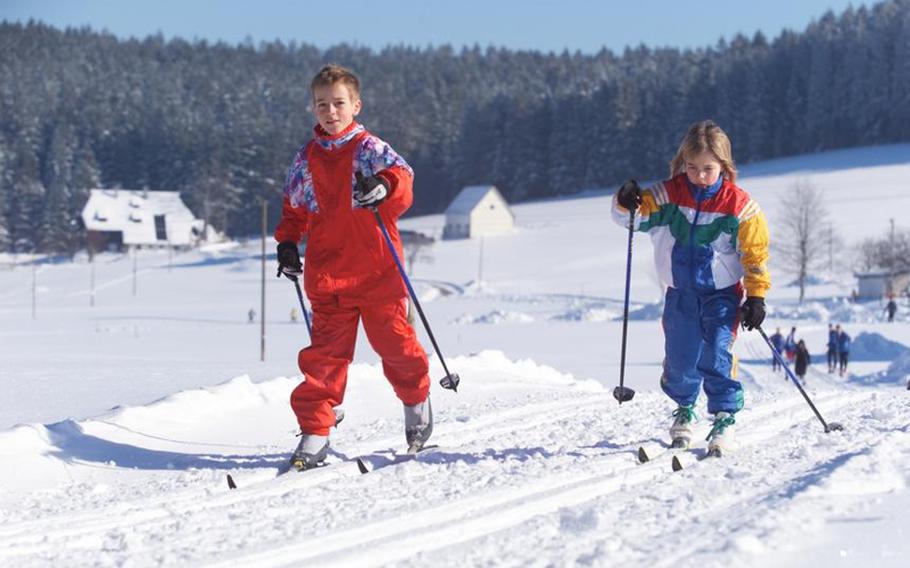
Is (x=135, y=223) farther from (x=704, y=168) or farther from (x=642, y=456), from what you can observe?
(x=642, y=456)

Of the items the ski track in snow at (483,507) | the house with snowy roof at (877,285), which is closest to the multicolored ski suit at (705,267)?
the ski track in snow at (483,507)

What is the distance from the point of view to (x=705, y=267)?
494 cm

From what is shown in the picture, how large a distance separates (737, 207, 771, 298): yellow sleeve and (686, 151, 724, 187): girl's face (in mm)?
228

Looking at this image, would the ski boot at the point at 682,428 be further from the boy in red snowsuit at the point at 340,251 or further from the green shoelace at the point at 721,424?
the boy in red snowsuit at the point at 340,251

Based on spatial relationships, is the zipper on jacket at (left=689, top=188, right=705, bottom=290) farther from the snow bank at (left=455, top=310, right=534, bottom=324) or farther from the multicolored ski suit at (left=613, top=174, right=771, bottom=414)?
the snow bank at (left=455, top=310, right=534, bottom=324)

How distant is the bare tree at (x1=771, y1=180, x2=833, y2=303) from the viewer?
57.7 meters

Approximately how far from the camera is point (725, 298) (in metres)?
4.98

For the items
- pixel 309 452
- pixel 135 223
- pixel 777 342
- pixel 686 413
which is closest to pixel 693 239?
pixel 686 413

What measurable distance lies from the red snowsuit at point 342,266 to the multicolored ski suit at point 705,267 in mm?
1169

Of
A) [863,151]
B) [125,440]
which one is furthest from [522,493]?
[863,151]

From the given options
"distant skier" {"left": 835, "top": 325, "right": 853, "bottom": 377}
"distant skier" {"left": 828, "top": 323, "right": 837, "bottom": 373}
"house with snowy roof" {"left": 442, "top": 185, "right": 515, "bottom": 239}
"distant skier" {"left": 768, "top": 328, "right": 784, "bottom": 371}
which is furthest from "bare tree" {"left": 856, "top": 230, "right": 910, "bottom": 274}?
"distant skier" {"left": 835, "top": 325, "right": 853, "bottom": 377}

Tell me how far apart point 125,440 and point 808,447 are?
3.44 meters

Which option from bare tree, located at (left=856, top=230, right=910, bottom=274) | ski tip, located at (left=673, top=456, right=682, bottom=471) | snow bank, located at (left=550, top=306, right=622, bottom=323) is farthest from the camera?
bare tree, located at (left=856, top=230, right=910, bottom=274)

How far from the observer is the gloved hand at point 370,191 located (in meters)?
4.51
